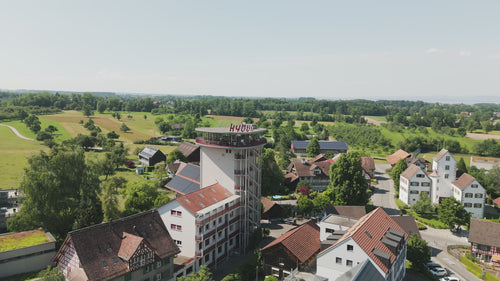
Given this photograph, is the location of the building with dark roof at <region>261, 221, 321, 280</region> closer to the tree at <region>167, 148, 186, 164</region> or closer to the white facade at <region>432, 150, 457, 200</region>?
the white facade at <region>432, 150, 457, 200</region>

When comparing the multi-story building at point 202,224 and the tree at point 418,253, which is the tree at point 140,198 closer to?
the multi-story building at point 202,224

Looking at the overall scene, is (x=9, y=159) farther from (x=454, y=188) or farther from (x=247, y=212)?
(x=454, y=188)

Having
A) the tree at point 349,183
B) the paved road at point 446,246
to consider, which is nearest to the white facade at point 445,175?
the paved road at point 446,246

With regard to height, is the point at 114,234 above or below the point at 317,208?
above

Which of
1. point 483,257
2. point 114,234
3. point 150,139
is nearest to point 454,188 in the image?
point 483,257

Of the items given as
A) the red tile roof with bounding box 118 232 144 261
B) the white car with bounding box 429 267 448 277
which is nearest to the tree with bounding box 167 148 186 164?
the red tile roof with bounding box 118 232 144 261
